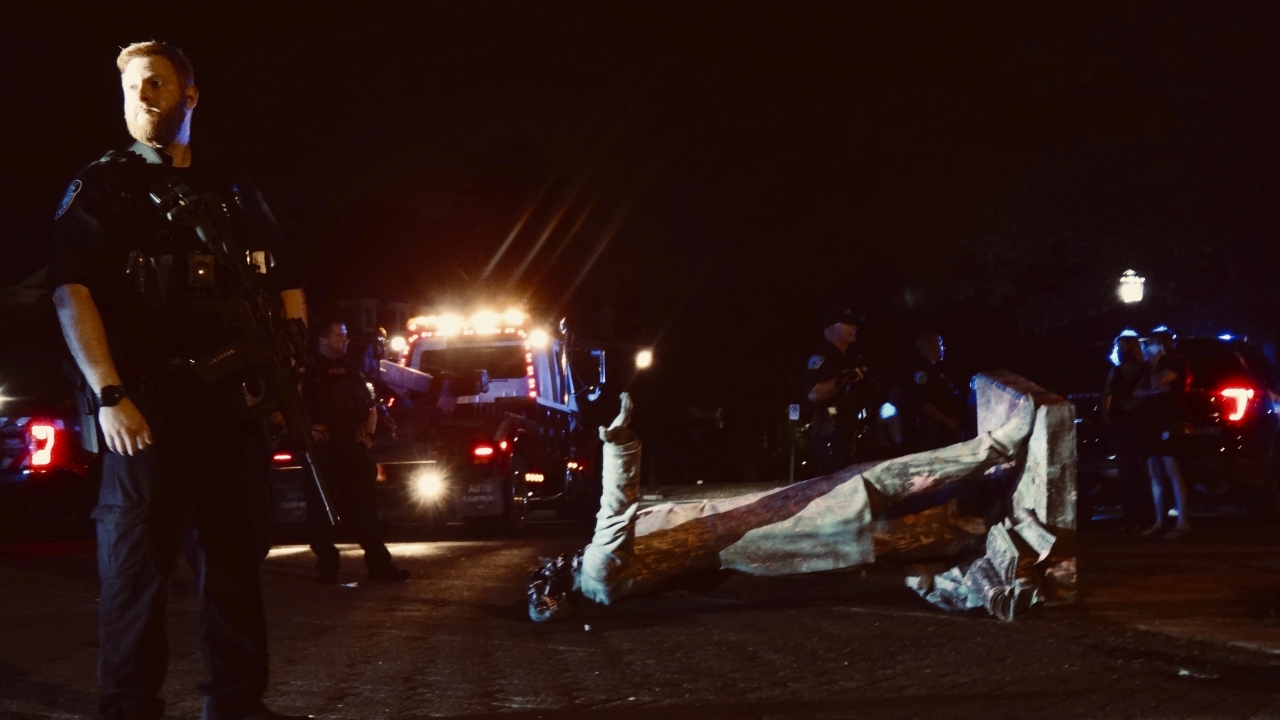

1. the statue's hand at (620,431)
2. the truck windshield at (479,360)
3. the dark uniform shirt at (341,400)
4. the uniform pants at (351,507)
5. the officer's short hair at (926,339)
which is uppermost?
the truck windshield at (479,360)

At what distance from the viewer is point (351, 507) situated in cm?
868

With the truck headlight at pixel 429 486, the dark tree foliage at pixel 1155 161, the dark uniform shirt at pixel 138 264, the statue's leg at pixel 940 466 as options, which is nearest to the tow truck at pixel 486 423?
the truck headlight at pixel 429 486

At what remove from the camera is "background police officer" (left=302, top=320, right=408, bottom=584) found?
8.67 m

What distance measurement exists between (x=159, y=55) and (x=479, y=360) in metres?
12.1

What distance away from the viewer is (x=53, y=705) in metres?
5.00

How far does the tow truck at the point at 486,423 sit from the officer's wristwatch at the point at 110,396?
7.97 m

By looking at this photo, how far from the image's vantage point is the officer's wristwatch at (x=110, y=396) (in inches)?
157

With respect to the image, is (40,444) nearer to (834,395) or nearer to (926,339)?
(834,395)

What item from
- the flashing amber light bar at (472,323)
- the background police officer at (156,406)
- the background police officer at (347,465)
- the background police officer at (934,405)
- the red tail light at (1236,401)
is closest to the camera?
the background police officer at (156,406)

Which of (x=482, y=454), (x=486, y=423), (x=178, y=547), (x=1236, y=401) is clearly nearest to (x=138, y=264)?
(x=178, y=547)

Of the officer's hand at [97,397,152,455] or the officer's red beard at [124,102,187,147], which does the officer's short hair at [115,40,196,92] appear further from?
the officer's hand at [97,397,152,455]

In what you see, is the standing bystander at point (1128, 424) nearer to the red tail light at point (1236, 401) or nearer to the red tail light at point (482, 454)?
the red tail light at point (1236, 401)

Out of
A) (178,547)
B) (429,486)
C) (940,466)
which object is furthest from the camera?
(429,486)

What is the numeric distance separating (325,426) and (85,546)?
15.5ft
